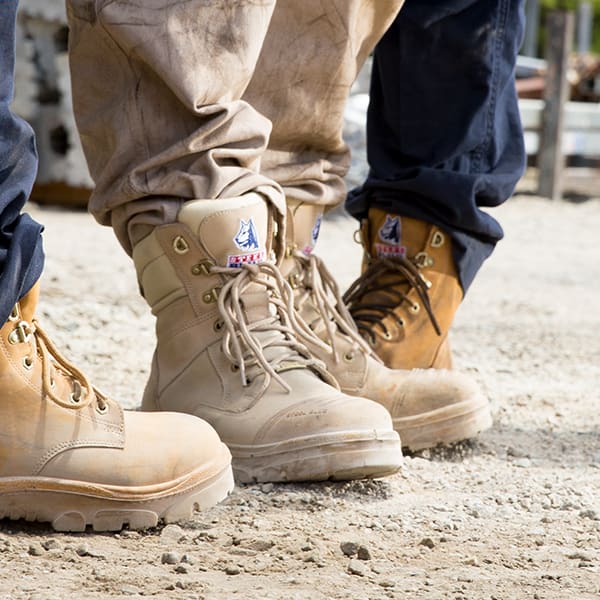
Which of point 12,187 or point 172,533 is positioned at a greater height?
point 12,187

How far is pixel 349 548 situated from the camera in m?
1.38

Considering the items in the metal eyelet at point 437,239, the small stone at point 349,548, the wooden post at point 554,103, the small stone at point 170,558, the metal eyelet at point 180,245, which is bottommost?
the wooden post at point 554,103

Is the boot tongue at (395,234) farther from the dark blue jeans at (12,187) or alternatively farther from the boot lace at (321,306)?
the dark blue jeans at (12,187)

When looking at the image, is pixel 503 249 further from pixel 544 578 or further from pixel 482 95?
pixel 544 578

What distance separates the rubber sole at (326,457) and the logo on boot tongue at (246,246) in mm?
270

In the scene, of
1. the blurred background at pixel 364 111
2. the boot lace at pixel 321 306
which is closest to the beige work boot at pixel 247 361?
the boot lace at pixel 321 306

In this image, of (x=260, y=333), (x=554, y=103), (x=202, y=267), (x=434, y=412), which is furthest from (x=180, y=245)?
(x=554, y=103)

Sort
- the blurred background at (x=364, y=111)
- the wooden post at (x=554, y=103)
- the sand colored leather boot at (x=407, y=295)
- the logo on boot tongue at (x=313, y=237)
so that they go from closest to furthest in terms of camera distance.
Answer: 1. the logo on boot tongue at (x=313, y=237)
2. the sand colored leather boot at (x=407, y=295)
3. the blurred background at (x=364, y=111)
4. the wooden post at (x=554, y=103)

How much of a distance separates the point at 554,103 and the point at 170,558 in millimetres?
7431

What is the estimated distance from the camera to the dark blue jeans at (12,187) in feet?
4.24

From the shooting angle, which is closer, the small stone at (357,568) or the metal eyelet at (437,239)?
the small stone at (357,568)

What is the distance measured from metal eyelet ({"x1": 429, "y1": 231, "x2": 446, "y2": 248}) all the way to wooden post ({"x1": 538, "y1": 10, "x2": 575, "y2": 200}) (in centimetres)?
643

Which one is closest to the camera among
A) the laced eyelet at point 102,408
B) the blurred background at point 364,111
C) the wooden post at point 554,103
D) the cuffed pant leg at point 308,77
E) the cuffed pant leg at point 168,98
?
the laced eyelet at point 102,408

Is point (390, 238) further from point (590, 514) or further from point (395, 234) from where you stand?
point (590, 514)
